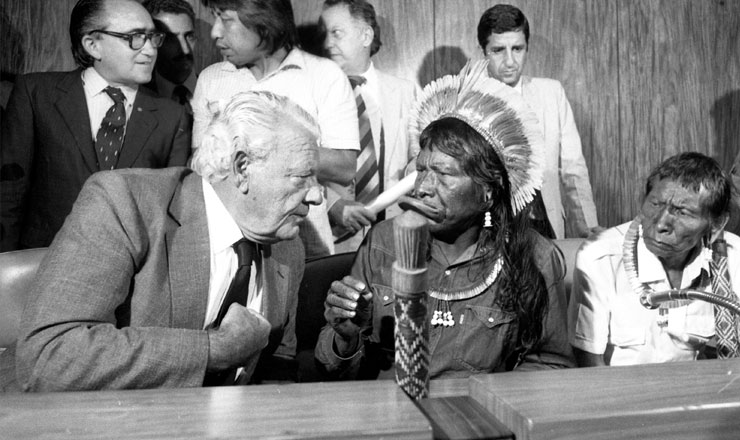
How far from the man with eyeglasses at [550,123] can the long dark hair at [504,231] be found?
1096mm

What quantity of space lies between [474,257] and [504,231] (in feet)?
Result: 0.37

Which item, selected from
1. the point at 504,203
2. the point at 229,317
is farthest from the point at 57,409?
the point at 504,203

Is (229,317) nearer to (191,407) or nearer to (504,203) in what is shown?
(191,407)

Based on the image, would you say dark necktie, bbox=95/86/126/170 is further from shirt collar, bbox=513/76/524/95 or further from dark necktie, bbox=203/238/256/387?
shirt collar, bbox=513/76/524/95

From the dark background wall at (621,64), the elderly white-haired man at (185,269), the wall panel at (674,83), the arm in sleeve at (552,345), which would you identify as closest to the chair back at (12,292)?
the elderly white-haired man at (185,269)

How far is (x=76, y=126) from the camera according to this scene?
2729 millimetres

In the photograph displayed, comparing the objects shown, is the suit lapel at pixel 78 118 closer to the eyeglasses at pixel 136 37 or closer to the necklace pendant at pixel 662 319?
the eyeglasses at pixel 136 37

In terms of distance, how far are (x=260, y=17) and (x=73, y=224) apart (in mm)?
1584

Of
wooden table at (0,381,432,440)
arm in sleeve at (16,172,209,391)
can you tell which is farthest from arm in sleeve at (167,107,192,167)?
wooden table at (0,381,432,440)

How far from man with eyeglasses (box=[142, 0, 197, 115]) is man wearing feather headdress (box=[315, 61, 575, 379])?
→ 1.14 metres

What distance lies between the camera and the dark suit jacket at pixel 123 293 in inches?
59.1

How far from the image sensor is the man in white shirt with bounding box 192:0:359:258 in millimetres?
2980

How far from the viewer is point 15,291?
6.75 feet

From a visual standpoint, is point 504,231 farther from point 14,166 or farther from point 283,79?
point 14,166
